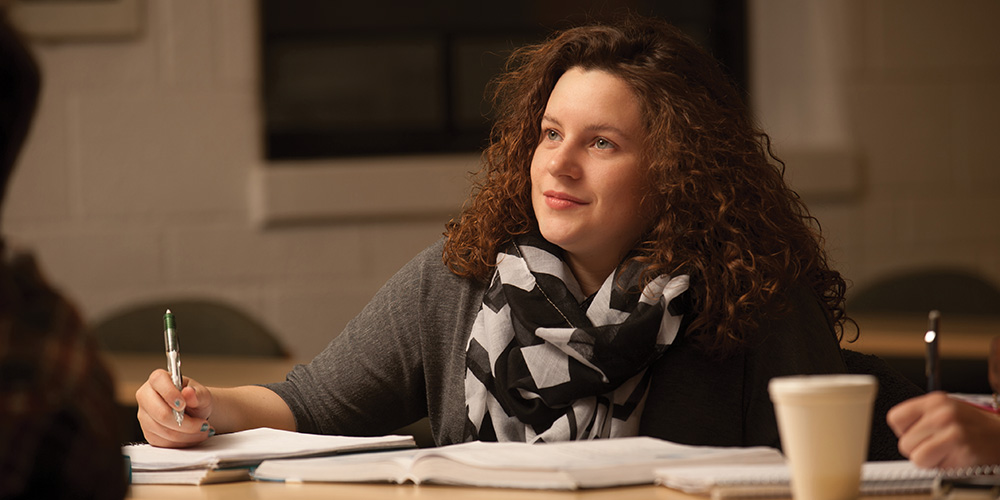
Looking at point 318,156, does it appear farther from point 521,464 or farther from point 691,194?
point 521,464

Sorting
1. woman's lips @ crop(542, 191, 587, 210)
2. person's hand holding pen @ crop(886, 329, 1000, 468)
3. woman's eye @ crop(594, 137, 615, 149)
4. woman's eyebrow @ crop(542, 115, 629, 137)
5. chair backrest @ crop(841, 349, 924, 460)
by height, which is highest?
woman's eyebrow @ crop(542, 115, 629, 137)

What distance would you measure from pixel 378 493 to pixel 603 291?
0.60 metres

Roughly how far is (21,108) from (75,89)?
257 centimetres

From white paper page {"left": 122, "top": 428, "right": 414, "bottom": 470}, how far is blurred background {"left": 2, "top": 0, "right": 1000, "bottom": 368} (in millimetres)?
1819

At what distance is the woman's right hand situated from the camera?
1.25 m

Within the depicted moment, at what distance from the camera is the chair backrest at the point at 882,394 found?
1.41 meters

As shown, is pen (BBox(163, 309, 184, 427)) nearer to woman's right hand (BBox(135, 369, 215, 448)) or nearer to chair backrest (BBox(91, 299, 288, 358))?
woman's right hand (BBox(135, 369, 215, 448))

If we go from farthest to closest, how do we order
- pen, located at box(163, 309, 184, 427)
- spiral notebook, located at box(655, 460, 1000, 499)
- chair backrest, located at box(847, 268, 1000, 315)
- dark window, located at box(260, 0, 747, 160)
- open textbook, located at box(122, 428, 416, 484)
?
1. dark window, located at box(260, 0, 747, 160)
2. chair backrest, located at box(847, 268, 1000, 315)
3. pen, located at box(163, 309, 184, 427)
4. open textbook, located at box(122, 428, 416, 484)
5. spiral notebook, located at box(655, 460, 1000, 499)

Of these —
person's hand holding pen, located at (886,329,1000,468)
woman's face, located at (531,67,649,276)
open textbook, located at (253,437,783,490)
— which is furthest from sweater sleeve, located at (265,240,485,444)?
person's hand holding pen, located at (886,329,1000,468)

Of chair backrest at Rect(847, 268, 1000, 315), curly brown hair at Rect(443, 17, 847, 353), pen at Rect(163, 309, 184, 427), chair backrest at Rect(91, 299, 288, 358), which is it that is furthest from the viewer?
chair backrest at Rect(847, 268, 1000, 315)

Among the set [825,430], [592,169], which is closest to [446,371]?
[592,169]

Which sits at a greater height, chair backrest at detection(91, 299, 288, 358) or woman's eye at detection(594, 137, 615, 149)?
woman's eye at detection(594, 137, 615, 149)

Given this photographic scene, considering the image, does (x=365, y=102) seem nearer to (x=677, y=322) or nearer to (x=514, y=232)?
(x=514, y=232)

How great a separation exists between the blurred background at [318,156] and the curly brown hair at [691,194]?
144 cm
